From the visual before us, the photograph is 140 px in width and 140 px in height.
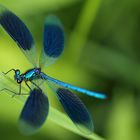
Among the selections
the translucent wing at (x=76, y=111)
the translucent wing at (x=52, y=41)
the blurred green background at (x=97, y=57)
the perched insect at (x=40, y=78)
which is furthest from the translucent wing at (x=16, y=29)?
the blurred green background at (x=97, y=57)

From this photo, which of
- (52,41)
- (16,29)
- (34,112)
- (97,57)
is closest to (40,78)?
(52,41)

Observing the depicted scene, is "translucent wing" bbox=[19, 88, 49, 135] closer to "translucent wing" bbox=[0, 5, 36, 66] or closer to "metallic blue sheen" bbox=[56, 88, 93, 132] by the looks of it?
"metallic blue sheen" bbox=[56, 88, 93, 132]

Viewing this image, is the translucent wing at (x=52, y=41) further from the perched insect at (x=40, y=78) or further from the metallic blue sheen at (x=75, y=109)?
the metallic blue sheen at (x=75, y=109)

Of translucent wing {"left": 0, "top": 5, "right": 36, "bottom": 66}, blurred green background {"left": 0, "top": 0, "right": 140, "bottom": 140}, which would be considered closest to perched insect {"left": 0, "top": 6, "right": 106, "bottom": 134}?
translucent wing {"left": 0, "top": 5, "right": 36, "bottom": 66}

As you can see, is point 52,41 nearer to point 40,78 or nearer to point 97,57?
point 40,78

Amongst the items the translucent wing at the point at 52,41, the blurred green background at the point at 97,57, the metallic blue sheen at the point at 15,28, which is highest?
the blurred green background at the point at 97,57

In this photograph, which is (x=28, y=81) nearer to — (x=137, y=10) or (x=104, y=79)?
(x=104, y=79)
